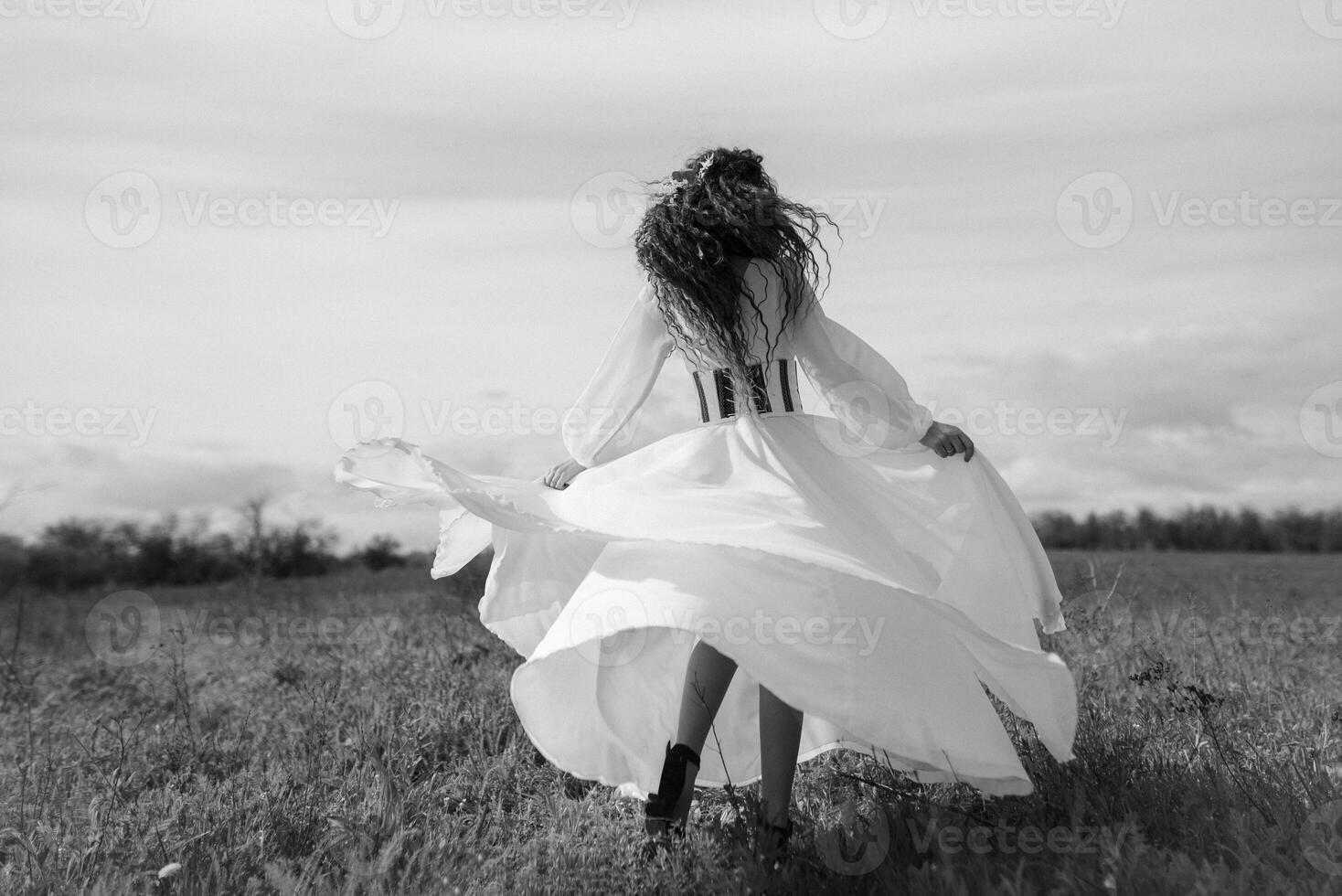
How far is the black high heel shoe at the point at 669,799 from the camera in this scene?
3416 millimetres

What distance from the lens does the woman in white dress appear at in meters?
3.31

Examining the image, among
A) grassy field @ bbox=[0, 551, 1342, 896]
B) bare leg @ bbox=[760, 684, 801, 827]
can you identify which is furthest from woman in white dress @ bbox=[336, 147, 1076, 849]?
grassy field @ bbox=[0, 551, 1342, 896]

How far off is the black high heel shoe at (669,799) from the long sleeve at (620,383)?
3.86 feet

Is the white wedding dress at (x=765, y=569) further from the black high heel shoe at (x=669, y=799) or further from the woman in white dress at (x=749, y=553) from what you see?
the black high heel shoe at (x=669, y=799)

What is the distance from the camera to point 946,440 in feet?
13.0

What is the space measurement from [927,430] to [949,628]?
0.83 meters

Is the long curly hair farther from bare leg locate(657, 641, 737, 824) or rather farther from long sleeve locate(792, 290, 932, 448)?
bare leg locate(657, 641, 737, 824)

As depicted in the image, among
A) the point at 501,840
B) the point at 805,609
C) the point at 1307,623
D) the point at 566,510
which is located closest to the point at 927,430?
the point at 805,609

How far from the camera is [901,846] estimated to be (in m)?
3.51

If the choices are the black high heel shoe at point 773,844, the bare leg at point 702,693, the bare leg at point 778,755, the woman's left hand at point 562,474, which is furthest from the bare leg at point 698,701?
the woman's left hand at point 562,474

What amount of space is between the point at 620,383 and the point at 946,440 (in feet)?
4.04

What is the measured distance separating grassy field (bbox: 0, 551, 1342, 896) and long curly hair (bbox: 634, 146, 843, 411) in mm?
1620

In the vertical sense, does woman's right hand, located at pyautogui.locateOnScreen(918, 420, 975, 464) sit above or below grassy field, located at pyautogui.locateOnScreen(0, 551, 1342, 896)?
above

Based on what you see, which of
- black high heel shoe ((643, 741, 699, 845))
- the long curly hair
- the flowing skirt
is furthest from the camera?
the long curly hair
